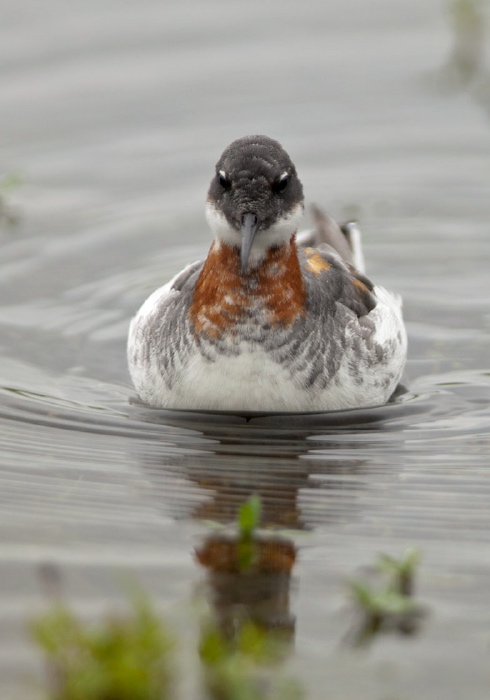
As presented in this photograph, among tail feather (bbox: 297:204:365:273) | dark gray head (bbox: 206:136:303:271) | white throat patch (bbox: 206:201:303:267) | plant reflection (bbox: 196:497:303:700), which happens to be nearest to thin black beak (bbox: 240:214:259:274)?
dark gray head (bbox: 206:136:303:271)

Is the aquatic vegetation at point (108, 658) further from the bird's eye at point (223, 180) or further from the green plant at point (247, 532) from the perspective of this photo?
the bird's eye at point (223, 180)

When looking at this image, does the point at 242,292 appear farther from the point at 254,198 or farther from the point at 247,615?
the point at 247,615

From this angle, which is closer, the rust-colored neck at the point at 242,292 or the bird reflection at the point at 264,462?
the bird reflection at the point at 264,462

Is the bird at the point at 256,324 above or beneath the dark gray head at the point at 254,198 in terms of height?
beneath

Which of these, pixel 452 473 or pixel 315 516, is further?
pixel 452 473

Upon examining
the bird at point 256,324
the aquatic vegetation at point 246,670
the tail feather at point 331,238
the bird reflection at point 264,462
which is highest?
the tail feather at point 331,238

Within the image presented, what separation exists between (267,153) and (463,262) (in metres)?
3.13

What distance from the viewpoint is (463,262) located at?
28.3 feet

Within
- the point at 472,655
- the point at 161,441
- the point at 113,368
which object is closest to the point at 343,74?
the point at 113,368

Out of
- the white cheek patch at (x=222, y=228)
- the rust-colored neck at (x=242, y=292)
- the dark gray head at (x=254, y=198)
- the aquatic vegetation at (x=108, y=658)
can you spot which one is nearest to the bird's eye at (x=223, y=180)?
the dark gray head at (x=254, y=198)

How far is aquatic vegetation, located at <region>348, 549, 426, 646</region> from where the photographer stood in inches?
154

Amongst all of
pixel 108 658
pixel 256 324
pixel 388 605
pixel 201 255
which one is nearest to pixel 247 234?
pixel 256 324

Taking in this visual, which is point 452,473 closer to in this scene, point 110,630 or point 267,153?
point 267,153

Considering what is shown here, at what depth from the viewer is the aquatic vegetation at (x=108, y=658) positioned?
323cm
